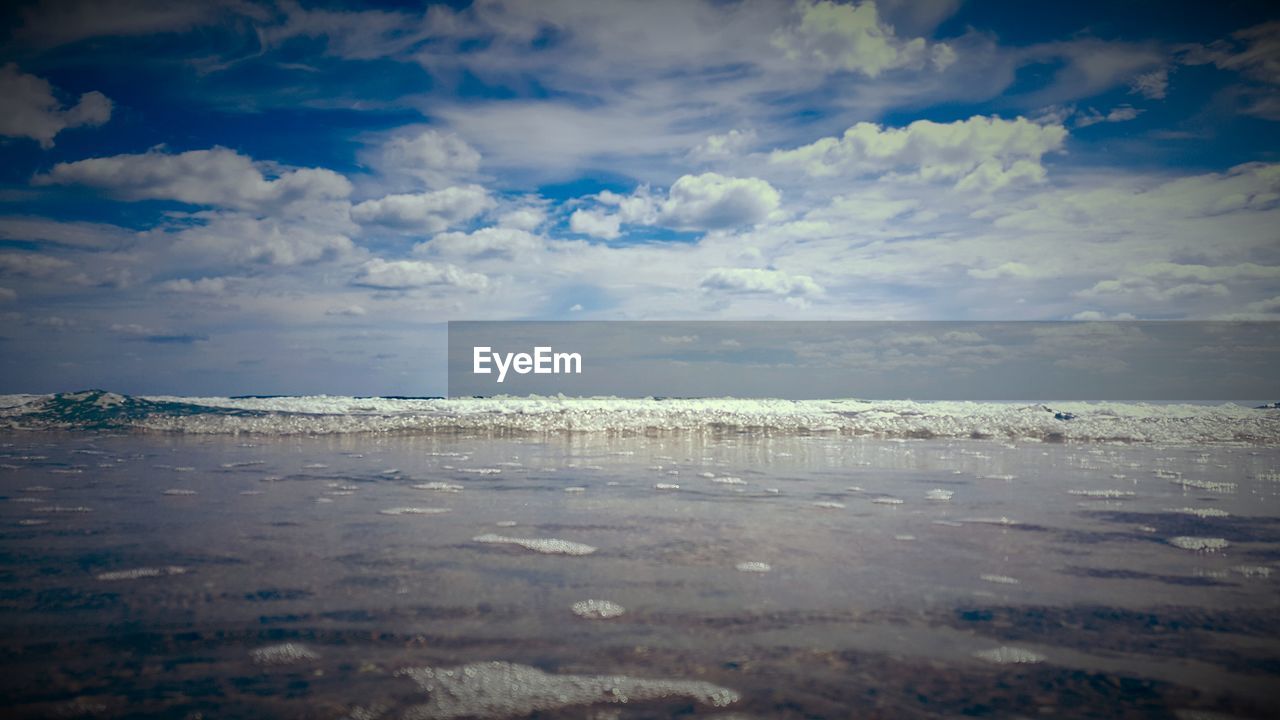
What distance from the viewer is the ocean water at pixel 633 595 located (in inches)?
122

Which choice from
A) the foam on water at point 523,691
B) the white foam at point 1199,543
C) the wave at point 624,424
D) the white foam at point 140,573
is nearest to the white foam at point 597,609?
the foam on water at point 523,691

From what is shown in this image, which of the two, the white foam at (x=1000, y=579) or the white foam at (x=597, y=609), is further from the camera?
the white foam at (x=1000, y=579)

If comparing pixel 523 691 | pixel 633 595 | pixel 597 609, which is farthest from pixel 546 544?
pixel 523 691

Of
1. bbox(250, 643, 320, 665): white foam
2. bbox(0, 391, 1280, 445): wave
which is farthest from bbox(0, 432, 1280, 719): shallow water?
bbox(0, 391, 1280, 445): wave

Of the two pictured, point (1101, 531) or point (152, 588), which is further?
point (1101, 531)

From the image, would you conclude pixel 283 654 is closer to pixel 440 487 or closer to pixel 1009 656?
pixel 1009 656

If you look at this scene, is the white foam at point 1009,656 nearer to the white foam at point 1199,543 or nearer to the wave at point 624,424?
the white foam at point 1199,543

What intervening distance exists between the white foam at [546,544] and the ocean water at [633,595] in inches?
1.7

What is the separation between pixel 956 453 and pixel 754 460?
16.8 ft

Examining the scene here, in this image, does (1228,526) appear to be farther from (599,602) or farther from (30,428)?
(30,428)

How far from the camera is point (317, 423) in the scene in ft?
71.2

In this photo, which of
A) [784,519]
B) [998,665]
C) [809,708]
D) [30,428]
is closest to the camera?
[809,708]

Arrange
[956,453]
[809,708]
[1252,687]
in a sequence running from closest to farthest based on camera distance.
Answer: [809,708], [1252,687], [956,453]

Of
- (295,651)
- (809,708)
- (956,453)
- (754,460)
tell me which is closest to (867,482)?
(754,460)
